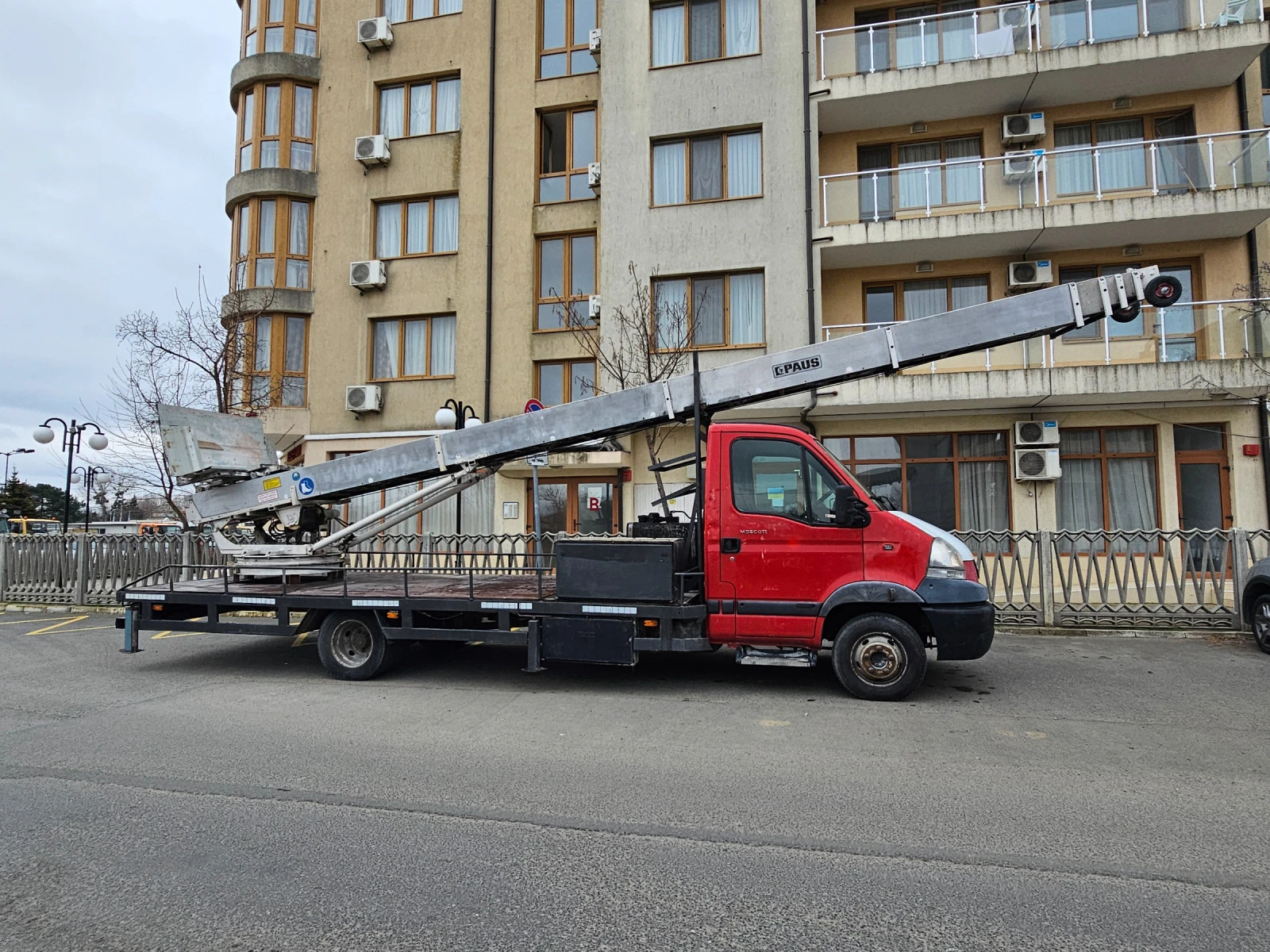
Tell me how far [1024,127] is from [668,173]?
7.62m

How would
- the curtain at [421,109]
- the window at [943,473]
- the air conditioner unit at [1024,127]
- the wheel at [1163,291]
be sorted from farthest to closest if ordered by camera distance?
the curtain at [421,109] → the air conditioner unit at [1024,127] → the window at [943,473] → the wheel at [1163,291]

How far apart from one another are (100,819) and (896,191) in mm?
17128

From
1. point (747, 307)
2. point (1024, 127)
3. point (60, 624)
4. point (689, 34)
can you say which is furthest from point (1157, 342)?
point (60, 624)

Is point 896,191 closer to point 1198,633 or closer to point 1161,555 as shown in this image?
point 1161,555

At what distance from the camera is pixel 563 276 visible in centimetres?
1867

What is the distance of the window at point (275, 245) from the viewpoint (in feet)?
64.8

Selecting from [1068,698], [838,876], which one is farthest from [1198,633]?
[838,876]

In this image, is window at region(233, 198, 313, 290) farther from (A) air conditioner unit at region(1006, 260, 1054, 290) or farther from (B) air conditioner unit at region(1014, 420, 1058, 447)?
(B) air conditioner unit at region(1014, 420, 1058, 447)

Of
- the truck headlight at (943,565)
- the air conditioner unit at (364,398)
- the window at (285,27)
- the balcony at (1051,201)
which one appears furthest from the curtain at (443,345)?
the truck headlight at (943,565)

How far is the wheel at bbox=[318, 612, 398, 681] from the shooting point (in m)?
8.14

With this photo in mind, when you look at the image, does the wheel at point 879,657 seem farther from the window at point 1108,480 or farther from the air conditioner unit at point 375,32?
the air conditioner unit at point 375,32

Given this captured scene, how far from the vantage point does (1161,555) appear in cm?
1095

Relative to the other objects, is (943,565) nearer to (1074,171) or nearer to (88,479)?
(1074,171)

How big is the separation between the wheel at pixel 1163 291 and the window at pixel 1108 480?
10.5 meters
